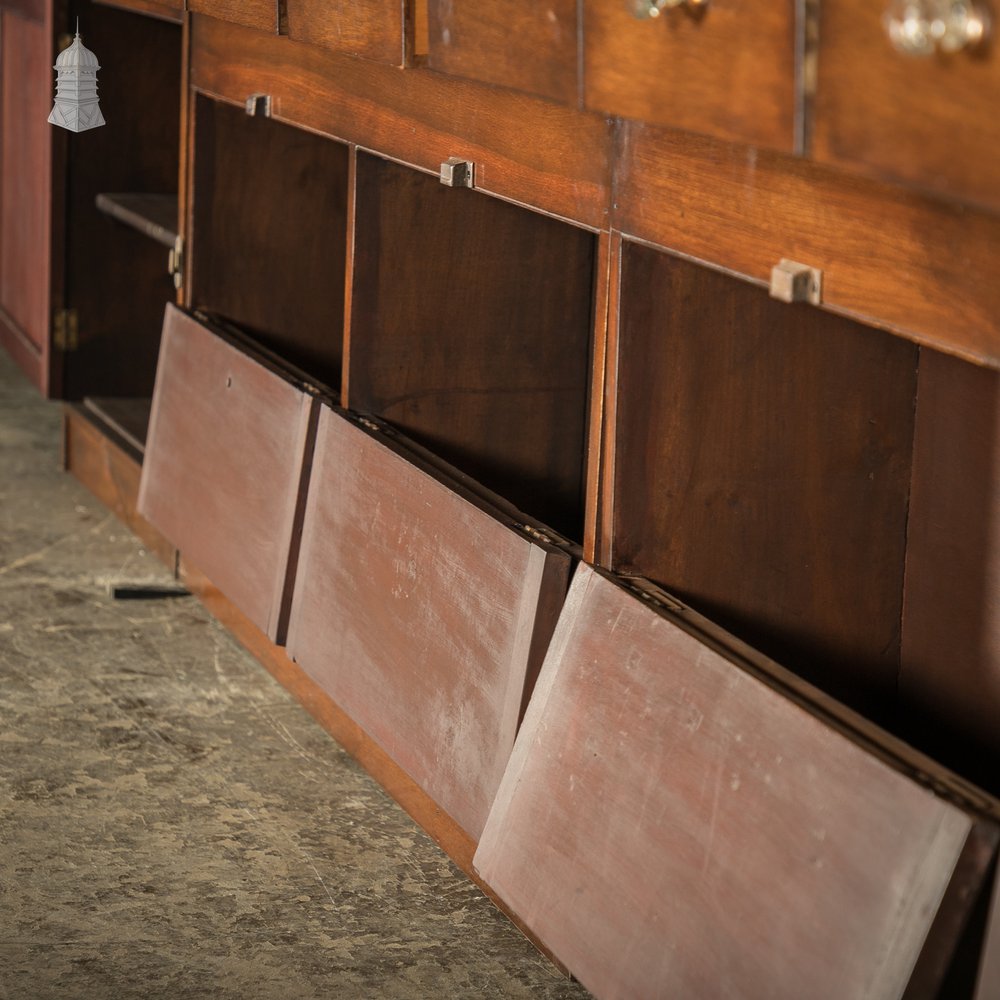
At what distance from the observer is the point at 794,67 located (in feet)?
4.39

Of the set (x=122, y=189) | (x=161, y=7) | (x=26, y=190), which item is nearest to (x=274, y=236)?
(x=161, y=7)

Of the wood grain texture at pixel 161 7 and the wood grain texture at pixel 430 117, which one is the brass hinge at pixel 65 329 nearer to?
the wood grain texture at pixel 161 7

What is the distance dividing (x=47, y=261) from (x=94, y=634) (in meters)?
1.33

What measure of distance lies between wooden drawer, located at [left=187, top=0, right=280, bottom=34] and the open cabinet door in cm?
150

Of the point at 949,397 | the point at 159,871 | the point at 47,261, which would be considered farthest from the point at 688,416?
the point at 47,261

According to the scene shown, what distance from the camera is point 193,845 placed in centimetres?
241

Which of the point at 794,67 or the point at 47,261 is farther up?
the point at 794,67

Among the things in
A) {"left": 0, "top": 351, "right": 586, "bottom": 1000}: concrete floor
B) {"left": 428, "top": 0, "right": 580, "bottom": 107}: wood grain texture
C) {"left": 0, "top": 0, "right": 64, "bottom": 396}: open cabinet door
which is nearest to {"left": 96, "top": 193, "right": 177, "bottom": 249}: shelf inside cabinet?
{"left": 0, "top": 0, "right": 64, "bottom": 396}: open cabinet door

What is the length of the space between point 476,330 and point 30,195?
2220 mm

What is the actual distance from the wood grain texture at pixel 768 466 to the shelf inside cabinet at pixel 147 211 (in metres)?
1.87

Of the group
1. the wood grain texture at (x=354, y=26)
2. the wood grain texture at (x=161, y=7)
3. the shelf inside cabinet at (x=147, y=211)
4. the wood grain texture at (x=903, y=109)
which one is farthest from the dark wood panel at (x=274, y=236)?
the wood grain texture at (x=903, y=109)

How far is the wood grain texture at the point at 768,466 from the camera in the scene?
6.36ft

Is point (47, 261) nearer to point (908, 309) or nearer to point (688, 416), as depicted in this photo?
point (688, 416)

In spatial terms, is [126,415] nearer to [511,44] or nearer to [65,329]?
[65,329]
